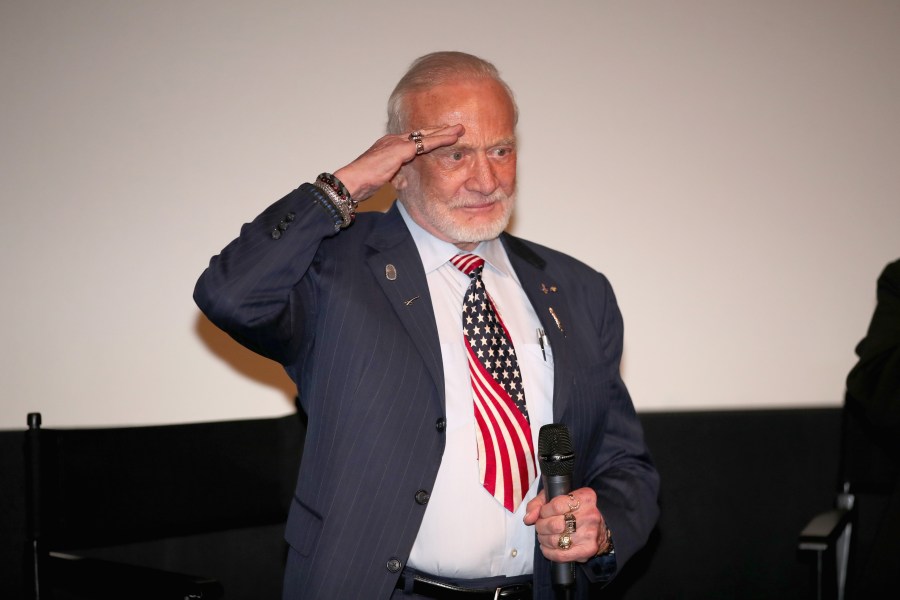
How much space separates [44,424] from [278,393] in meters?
0.81

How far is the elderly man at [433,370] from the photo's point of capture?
2.09 meters

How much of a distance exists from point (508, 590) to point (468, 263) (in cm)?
83

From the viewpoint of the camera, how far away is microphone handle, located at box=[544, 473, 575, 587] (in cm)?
195

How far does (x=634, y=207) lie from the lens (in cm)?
392

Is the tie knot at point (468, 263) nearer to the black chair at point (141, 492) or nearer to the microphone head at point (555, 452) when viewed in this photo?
the microphone head at point (555, 452)

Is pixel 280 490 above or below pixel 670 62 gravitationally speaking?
below

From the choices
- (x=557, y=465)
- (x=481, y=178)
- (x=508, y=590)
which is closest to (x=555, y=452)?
(x=557, y=465)

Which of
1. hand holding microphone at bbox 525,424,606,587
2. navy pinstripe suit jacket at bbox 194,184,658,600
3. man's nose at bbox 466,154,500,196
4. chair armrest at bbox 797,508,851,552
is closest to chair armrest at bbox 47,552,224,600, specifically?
navy pinstripe suit jacket at bbox 194,184,658,600

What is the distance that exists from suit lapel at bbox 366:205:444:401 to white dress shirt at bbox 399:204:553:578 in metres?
0.07

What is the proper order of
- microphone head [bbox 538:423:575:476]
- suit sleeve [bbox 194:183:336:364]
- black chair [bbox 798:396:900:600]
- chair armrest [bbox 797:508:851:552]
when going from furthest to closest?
black chair [bbox 798:396:900:600] → chair armrest [bbox 797:508:851:552] → suit sleeve [bbox 194:183:336:364] → microphone head [bbox 538:423:575:476]

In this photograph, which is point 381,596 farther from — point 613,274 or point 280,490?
point 613,274

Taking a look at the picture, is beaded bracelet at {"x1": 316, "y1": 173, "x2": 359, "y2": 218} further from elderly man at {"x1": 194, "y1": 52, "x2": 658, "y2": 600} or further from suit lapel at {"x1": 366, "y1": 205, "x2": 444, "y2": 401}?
suit lapel at {"x1": 366, "y1": 205, "x2": 444, "y2": 401}

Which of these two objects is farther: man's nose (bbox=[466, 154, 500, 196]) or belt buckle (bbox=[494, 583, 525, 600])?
man's nose (bbox=[466, 154, 500, 196])

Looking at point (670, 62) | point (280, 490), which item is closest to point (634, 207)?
point (670, 62)
